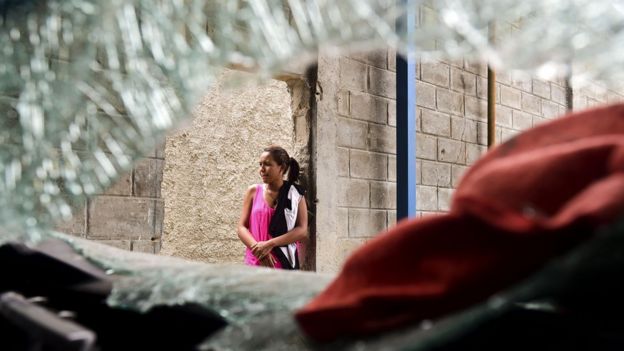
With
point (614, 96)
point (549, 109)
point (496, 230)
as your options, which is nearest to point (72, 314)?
point (496, 230)

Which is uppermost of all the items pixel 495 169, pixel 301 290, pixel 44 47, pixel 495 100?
pixel 495 100

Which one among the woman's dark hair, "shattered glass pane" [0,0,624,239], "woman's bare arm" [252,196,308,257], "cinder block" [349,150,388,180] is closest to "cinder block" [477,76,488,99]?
"cinder block" [349,150,388,180]

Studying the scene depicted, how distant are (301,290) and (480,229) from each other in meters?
0.28

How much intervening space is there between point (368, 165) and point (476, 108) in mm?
1066

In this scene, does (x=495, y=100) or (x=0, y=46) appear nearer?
(x=0, y=46)

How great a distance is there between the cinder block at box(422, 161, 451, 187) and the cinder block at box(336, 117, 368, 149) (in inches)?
20.2

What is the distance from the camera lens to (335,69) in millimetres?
3301

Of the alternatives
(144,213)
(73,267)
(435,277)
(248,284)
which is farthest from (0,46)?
(144,213)

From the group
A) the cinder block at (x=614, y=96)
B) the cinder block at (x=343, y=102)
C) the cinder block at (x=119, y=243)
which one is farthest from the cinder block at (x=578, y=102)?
the cinder block at (x=614, y=96)

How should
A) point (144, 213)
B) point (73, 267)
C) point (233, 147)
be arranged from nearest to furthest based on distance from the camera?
1. point (73, 267)
2. point (144, 213)
3. point (233, 147)

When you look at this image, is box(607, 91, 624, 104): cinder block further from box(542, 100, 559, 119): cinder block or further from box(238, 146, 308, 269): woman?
box(542, 100, 559, 119): cinder block

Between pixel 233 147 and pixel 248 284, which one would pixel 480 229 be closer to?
pixel 248 284

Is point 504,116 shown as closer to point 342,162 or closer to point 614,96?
point 342,162

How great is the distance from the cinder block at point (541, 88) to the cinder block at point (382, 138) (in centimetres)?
146
